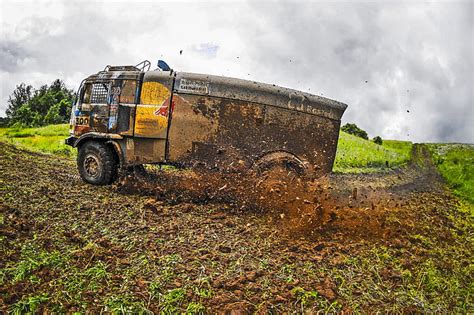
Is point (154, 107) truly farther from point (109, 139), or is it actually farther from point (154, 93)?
point (109, 139)

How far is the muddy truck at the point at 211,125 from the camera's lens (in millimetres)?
7281

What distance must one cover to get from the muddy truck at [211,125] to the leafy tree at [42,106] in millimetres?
46536

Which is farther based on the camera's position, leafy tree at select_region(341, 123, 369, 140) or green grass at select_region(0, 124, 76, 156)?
leafy tree at select_region(341, 123, 369, 140)

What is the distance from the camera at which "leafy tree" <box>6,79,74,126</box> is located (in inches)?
2016

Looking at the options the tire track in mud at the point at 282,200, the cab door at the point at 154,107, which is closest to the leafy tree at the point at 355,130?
the tire track in mud at the point at 282,200

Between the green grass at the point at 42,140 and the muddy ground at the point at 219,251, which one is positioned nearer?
the muddy ground at the point at 219,251

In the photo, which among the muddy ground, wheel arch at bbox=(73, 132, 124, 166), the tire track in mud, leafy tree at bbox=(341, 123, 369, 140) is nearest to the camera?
the muddy ground

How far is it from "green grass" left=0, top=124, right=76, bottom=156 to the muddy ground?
11194 millimetres

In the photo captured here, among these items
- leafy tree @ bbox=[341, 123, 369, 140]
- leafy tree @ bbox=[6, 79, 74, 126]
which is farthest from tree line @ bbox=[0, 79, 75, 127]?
leafy tree @ bbox=[341, 123, 369, 140]

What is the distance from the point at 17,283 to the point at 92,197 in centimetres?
358

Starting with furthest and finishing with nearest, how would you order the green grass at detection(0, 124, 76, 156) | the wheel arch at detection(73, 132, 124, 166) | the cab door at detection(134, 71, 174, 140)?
the green grass at detection(0, 124, 76, 156) < the wheel arch at detection(73, 132, 124, 166) < the cab door at detection(134, 71, 174, 140)

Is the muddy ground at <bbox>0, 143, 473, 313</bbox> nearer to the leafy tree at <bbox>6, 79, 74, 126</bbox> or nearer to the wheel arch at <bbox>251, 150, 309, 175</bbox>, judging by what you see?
the wheel arch at <bbox>251, 150, 309, 175</bbox>

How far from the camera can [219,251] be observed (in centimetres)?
447

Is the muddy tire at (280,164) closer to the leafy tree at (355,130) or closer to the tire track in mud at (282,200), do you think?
the tire track in mud at (282,200)
